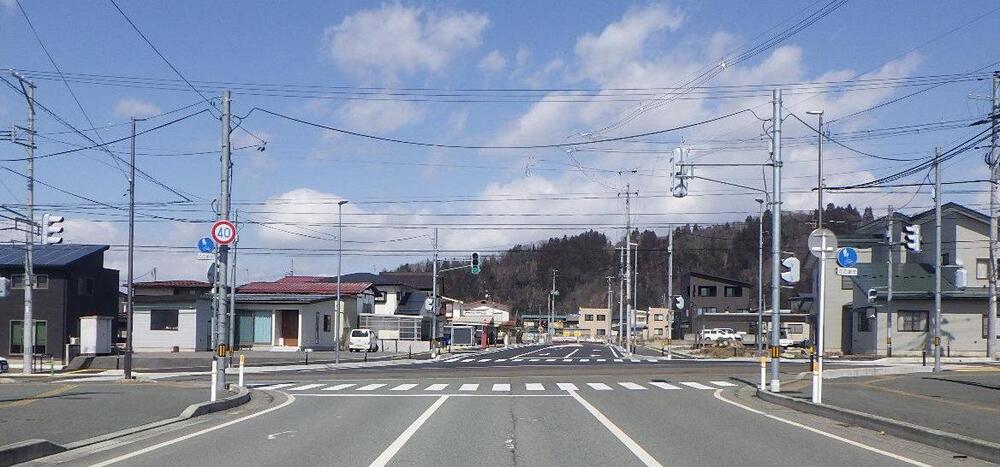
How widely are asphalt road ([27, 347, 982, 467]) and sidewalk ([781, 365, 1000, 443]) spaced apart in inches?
51.9

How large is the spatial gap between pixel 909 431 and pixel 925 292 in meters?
42.8

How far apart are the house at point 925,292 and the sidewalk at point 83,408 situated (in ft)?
135

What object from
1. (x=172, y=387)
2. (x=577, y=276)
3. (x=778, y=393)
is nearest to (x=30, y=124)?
(x=172, y=387)

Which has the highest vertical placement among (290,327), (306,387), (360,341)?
(306,387)

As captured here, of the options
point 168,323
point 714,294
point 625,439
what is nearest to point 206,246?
point 625,439

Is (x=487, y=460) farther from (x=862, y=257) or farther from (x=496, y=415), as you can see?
(x=862, y=257)

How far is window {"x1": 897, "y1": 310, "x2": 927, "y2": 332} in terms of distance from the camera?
54281mm

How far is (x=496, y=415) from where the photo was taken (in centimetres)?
1889

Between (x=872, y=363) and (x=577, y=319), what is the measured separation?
4852 inches

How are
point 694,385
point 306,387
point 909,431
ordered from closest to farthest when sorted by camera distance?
1. point 909,431
2. point 306,387
3. point 694,385

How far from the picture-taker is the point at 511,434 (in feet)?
50.2

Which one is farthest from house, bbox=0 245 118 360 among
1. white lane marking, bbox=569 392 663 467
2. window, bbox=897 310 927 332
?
window, bbox=897 310 927 332

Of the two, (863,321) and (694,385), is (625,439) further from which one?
(863,321)

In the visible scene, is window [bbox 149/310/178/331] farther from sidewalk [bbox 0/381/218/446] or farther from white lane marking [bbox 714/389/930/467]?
white lane marking [bbox 714/389/930/467]
